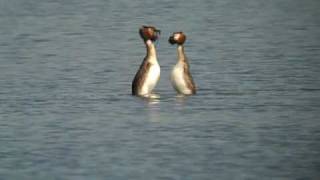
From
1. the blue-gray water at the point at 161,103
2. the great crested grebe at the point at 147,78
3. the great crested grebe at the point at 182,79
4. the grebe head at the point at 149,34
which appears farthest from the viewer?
the grebe head at the point at 149,34

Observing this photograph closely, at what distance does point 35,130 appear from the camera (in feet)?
80.6

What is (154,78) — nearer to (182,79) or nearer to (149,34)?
(182,79)

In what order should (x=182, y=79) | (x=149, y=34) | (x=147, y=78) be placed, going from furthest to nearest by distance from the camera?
1. (x=149, y=34)
2. (x=147, y=78)
3. (x=182, y=79)

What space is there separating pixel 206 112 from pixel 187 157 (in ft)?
14.1

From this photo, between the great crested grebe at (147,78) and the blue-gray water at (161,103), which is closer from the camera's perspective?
the blue-gray water at (161,103)

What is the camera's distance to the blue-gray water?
21.5m

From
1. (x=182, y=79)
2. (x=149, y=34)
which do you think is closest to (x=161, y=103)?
(x=182, y=79)

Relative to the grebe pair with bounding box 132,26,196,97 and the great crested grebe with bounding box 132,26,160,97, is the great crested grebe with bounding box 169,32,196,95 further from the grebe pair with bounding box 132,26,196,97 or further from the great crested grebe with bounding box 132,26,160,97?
the great crested grebe with bounding box 132,26,160,97

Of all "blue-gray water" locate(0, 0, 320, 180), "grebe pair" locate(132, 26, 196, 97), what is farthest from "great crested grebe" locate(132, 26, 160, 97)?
"blue-gray water" locate(0, 0, 320, 180)

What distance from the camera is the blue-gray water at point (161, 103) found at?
70.6 ft

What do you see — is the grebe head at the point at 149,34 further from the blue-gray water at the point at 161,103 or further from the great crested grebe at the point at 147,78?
the blue-gray water at the point at 161,103

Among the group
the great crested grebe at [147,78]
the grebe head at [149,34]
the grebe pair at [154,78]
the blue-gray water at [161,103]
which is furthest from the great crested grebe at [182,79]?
the grebe head at [149,34]

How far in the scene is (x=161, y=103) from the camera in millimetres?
27719

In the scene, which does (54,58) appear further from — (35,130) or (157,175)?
(157,175)
